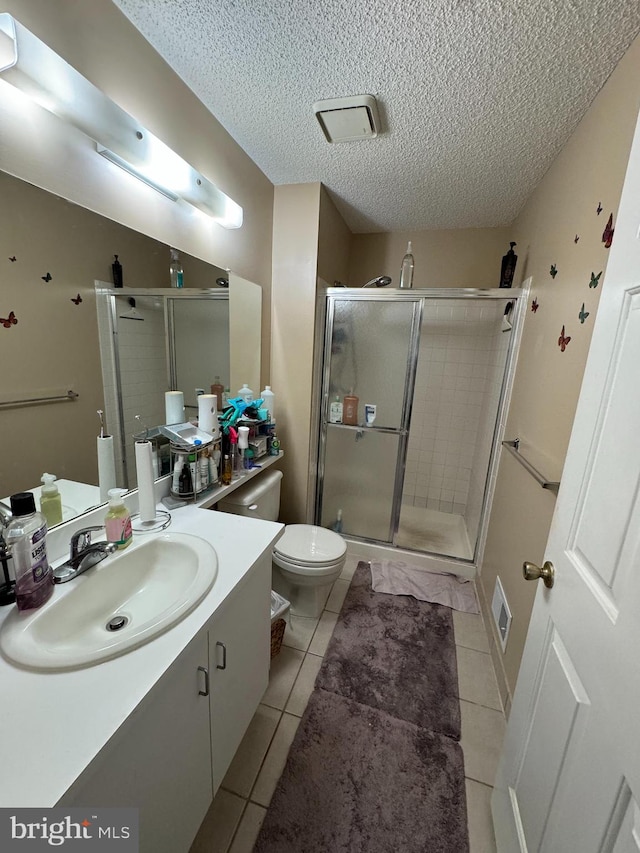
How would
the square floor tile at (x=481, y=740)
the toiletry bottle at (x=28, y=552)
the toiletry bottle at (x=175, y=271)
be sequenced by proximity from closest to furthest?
the toiletry bottle at (x=28, y=552) < the square floor tile at (x=481, y=740) < the toiletry bottle at (x=175, y=271)

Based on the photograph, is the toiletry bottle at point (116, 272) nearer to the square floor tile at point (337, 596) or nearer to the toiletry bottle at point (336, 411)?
the toiletry bottle at point (336, 411)

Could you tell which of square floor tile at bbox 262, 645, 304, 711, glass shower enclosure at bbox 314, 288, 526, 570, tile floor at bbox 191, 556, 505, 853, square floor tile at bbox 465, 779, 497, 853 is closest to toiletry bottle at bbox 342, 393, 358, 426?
glass shower enclosure at bbox 314, 288, 526, 570

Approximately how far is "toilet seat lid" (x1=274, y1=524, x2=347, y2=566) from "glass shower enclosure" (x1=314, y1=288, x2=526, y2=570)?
1.92 ft

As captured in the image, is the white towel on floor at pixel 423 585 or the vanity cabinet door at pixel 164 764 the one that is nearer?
the vanity cabinet door at pixel 164 764

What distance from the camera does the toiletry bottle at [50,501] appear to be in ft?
3.09

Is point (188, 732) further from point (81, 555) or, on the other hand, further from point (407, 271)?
point (407, 271)

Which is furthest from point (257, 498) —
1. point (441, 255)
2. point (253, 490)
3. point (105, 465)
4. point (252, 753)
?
point (441, 255)

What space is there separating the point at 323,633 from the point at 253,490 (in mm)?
812

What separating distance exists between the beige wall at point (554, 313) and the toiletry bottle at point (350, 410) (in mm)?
936

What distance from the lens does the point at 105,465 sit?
1.10 m

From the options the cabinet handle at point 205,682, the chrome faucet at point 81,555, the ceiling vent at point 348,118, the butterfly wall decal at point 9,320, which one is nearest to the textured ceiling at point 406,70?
the ceiling vent at point 348,118

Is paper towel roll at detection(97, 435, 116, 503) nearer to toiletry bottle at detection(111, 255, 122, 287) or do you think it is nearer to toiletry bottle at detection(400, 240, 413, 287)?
toiletry bottle at detection(111, 255, 122, 287)

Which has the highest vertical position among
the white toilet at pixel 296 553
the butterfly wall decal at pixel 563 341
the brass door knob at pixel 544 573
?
the butterfly wall decal at pixel 563 341

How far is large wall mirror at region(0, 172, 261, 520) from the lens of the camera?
2.74 feet
